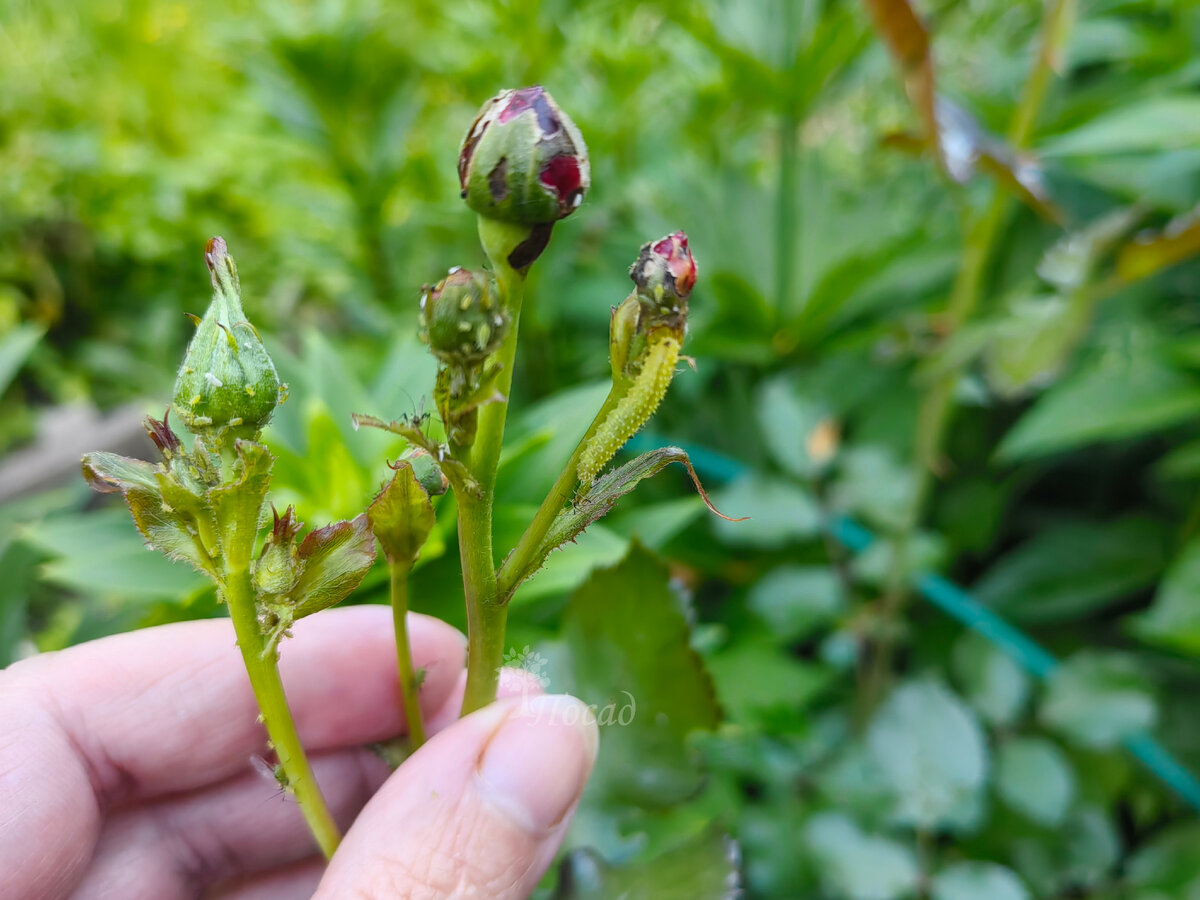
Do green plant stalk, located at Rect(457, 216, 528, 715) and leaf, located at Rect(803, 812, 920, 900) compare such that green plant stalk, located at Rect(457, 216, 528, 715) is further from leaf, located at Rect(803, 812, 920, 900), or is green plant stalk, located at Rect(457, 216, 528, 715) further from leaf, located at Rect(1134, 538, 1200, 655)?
leaf, located at Rect(1134, 538, 1200, 655)

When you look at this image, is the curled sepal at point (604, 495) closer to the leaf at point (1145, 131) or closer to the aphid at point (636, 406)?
the aphid at point (636, 406)

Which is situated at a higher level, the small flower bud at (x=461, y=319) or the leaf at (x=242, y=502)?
the small flower bud at (x=461, y=319)

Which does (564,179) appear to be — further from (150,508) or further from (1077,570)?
(1077,570)

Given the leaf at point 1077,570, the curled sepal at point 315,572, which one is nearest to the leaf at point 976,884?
the leaf at point 1077,570

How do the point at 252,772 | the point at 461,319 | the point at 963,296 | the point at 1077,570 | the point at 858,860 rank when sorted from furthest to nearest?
the point at 1077,570 → the point at 963,296 → the point at 858,860 → the point at 252,772 → the point at 461,319

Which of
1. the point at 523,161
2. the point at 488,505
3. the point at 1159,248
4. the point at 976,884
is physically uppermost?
the point at 523,161

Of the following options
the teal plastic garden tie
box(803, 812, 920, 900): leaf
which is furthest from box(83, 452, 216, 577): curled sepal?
box(803, 812, 920, 900): leaf

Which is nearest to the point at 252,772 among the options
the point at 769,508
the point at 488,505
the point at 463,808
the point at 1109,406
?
the point at 463,808
